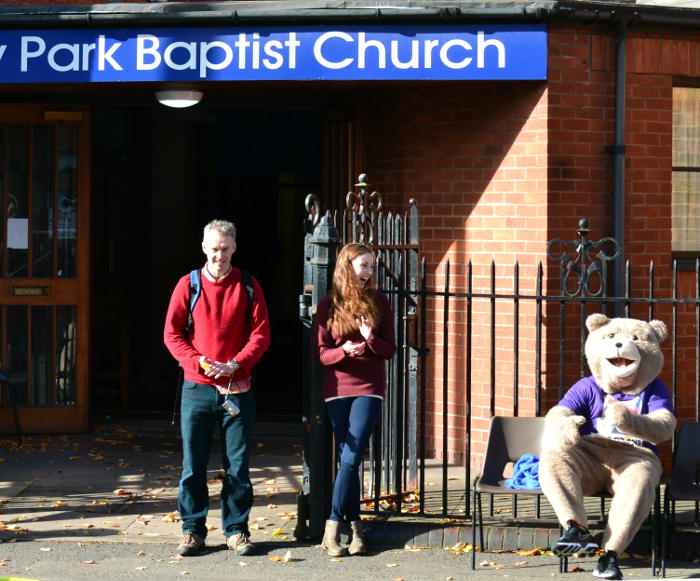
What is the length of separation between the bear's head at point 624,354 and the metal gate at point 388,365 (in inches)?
42.5

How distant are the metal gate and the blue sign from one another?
4.36 feet

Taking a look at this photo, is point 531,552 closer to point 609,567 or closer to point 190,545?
point 609,567

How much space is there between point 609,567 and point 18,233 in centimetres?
601

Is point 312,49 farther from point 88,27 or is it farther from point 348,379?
point 348,379

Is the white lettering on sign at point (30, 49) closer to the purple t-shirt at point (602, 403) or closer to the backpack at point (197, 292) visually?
the backpack at point (197, 292)

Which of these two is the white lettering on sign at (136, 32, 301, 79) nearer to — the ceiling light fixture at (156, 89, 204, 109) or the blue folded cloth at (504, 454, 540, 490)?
the ceiling light fixture at (156, 89, 204, 109)

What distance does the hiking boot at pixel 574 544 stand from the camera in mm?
6293

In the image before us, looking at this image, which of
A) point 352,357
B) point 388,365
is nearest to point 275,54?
point 388,365

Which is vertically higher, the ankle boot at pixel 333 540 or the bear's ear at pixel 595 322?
the bear's ear at pixel 595 322

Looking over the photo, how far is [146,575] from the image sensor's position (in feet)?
21.8

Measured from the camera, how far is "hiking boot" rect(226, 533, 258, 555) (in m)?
7.05

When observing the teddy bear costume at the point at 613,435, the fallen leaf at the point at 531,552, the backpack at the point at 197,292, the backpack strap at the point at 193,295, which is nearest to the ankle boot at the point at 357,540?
the fallen leaf at the point at 531,552

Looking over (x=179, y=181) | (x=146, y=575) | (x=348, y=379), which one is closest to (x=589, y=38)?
(x=348, y=379)

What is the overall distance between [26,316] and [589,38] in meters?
4.97
